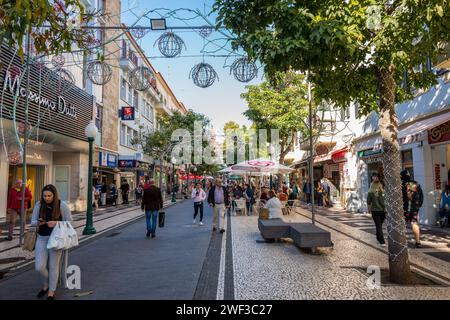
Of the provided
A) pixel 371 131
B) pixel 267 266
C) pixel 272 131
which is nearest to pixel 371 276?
pixel 267 266

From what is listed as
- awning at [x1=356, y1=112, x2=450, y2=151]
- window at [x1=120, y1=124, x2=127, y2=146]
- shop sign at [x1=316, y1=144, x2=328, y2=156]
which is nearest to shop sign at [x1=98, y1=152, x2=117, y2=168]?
window at [x1=120, y1=124, x2=127, y2=146]

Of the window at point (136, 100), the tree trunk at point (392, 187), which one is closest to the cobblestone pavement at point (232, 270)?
the tree trunk at point (392, 187)

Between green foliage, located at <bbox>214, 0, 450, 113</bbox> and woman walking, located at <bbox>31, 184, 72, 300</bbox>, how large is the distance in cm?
378

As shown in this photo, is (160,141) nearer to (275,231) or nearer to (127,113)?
(127,113)

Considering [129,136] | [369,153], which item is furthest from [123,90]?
[369,153]

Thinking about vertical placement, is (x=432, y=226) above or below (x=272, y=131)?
below

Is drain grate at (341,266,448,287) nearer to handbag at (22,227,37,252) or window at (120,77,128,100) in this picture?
handbag at (22,227,37,252)

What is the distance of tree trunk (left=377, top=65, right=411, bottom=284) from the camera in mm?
5707

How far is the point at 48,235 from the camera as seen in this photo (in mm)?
5102

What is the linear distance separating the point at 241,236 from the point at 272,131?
18396mm

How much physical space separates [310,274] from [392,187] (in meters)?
2.08

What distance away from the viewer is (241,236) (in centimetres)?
1062

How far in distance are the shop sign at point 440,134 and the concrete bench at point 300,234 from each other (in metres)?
6.24

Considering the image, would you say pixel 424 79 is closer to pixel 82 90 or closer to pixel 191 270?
pixel 191 270
